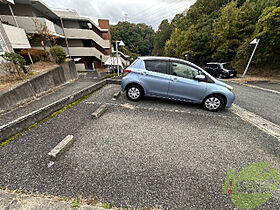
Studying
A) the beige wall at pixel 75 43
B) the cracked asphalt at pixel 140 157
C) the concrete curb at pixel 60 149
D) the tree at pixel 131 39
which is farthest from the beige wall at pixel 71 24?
the tree at pixel 131 39

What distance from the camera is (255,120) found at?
11.3 feet

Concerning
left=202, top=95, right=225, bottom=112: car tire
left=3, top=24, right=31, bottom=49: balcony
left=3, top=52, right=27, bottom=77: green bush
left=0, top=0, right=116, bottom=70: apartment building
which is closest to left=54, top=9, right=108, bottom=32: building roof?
left=0, top=0, right=116, bottom=70: apartment building

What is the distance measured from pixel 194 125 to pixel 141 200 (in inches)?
91.1

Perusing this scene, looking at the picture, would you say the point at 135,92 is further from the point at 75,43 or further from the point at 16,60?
the point at 75,43

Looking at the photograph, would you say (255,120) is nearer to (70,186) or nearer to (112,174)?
(112,174)

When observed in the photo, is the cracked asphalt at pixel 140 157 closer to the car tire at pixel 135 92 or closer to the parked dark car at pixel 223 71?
the car tire at pixel 135 92

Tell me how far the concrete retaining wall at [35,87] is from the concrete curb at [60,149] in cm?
471

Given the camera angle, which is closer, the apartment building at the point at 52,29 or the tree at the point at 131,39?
the apartment building at the point at 52,29

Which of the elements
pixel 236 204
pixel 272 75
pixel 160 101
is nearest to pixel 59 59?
pixel 160 101

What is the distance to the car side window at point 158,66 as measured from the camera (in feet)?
12.2

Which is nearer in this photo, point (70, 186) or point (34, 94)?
point (70, 186)

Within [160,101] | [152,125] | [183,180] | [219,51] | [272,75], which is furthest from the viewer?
[219,51]

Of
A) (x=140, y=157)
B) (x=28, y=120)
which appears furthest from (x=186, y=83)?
(x=28, y=120)

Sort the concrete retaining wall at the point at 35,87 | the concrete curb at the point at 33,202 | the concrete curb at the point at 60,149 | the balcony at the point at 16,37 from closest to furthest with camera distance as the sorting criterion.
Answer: the concrete curb at the point at 33,202 < the concrete curb at the point at 60,149 < the concrete retaining wall at the point at 35,87 < the balcony at the point at 16,37
